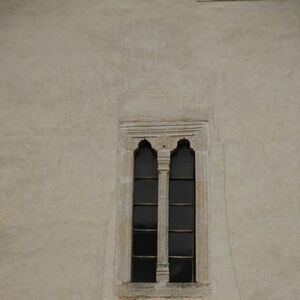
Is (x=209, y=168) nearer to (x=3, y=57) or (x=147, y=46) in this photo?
(x=147, y=46)

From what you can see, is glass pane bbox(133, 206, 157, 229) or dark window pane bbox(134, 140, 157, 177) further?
dark window pane bbox(134, 140, 157, 177)

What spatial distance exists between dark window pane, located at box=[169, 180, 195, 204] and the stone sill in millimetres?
822

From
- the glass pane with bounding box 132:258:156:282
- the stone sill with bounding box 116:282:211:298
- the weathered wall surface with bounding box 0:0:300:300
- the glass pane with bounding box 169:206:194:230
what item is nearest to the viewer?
the stone sill with bounding box 116:282:211:298

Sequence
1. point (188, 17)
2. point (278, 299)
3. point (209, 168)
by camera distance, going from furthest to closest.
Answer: point (188, 17)
point (209, 168)
point (278, 299)

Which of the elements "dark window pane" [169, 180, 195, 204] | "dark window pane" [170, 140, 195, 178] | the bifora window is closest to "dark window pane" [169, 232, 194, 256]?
the bifora window

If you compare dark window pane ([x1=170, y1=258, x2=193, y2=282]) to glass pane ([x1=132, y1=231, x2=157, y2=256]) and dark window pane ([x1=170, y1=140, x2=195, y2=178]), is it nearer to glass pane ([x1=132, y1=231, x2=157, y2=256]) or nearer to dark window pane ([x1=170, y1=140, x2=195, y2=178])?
glass pane ([x1=132, y1=231, x2=157, y2=256])

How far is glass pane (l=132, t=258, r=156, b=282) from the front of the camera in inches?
350

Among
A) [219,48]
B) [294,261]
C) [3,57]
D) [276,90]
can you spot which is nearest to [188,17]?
[219,48]

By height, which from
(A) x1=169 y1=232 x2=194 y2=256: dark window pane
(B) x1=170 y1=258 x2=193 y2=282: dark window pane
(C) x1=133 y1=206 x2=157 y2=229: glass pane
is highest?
(C) x1=133 y1=206 x2=157 y2=229: glass pane

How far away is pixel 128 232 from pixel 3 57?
2161mm

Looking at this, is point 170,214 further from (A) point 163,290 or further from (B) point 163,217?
(A) point 163,290

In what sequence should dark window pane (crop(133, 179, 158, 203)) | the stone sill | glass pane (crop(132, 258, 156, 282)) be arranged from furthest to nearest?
dark window pane (crop(133, 179, 158, 203)) → glass pane (crop(132, 258, 156, 282)) → the stone sill

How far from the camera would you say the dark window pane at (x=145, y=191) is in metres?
9.18

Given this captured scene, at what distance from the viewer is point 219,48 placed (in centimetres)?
958
